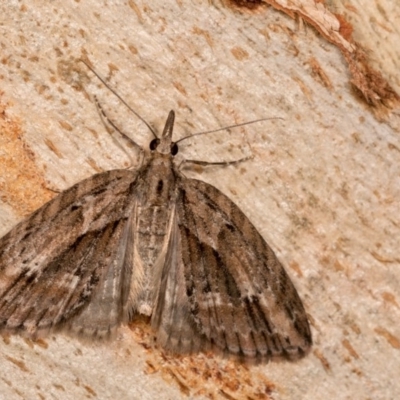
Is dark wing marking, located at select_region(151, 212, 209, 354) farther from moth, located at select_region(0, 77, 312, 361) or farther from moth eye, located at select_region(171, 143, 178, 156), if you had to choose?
moth eye, located at select_region(171, 143, 178, 156)

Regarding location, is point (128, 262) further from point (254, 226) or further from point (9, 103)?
point (9, 103)

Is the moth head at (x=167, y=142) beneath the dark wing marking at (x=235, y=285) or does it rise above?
above

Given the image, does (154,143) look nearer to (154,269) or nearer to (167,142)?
(167,142)

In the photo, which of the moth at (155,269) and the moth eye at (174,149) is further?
the moth eye at (174,149)

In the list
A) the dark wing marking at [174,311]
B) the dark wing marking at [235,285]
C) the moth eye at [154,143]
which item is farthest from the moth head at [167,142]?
the dark wing marking at [174,311]

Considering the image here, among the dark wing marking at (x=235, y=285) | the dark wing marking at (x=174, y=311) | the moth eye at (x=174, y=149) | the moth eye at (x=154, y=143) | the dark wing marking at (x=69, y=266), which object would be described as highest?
the moth eye at (x=174, y=149)

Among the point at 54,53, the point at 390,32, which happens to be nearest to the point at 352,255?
the point at 390,32

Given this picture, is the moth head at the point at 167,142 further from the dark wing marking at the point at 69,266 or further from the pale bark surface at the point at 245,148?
the dark wing marking at the point at 69,266

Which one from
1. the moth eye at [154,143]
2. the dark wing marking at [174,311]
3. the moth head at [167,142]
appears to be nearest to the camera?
the dark wing marking at [174,311]
